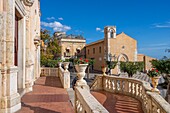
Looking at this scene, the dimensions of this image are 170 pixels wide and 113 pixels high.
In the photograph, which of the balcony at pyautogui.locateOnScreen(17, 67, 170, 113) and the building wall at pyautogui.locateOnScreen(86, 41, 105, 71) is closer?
the balcony at pyautogui.locateOnScreen(17, 67, 170, 113)

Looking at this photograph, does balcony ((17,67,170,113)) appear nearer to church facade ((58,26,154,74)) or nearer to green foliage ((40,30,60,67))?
green foliage ((40,30,60,67))

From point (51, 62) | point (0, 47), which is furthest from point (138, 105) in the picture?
point (51, 62)

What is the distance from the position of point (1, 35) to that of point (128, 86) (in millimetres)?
5568

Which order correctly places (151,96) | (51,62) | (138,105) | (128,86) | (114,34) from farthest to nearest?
(114,34) → (51,62) → (128,86) → (138,105) → (151,96)

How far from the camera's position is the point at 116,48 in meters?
33.9

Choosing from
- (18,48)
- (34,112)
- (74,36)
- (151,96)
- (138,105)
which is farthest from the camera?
(74,36)

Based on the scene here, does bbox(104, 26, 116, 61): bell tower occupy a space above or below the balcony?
above

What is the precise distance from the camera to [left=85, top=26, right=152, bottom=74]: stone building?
32.8 m

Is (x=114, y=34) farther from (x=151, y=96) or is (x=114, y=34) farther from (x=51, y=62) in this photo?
(x=151, y=96)

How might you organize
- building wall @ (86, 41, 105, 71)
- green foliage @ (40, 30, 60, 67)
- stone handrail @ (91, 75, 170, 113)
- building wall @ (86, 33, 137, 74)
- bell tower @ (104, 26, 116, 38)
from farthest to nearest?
building wall @ (86, 41, 105, 71) → building wall @ (86, 33, 137, 74) → bell tower @ (104, 26, 116, 38) → green foliage @ (40, 30, 60, 67) → stone handrail @ (91, 75, 170, 113)

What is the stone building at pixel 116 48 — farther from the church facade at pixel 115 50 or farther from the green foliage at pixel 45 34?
the green foliage at pixel 45 34

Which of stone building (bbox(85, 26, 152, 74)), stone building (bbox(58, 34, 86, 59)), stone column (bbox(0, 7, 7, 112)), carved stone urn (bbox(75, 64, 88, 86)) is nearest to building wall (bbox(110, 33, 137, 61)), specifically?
stone building (bbox(85, 26, 152, 74))

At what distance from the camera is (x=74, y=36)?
1802 inches

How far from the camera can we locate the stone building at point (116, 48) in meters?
32.8
